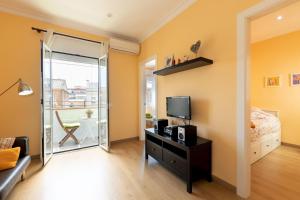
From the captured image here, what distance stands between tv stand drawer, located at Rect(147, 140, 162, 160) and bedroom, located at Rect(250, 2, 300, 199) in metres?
1.43

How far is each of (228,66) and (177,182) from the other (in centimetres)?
176

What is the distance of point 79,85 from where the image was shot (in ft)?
14.7

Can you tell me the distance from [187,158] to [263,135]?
2.10 meters

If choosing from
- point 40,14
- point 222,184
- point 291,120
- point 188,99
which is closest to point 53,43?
point 40,14

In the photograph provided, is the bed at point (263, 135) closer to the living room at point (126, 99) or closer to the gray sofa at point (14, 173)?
the living room at point (126, 99)

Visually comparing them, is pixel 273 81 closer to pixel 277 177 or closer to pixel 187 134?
pixel 277 177

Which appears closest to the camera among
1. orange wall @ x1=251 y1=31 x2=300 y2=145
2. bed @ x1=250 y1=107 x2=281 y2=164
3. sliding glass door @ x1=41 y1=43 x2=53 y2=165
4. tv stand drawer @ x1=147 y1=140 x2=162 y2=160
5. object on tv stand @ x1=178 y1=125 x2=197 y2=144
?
object on tv stand @ x1=178 y1=125 x2=197 y2=144

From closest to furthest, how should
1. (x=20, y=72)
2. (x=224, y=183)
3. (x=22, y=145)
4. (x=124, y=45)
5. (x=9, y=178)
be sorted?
(x=9, y=178)
(x=224, y=183)
(x=22, y=145)
(x=20, y=72)
(x=124, y=45)

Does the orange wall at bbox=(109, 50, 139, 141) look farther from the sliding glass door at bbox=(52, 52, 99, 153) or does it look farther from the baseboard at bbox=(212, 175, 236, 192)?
the baseboard at bbox=(212, 175, 236, 192)

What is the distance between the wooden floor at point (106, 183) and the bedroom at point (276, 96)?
112 centimetres

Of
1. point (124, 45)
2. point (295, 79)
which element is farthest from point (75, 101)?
point (295, 79)

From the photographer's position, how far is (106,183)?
2.06 metres

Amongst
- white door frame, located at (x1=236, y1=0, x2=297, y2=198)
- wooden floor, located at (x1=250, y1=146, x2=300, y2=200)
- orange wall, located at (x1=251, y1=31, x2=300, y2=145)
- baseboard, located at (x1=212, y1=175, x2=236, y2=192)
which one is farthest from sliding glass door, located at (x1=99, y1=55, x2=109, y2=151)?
orange wall, located at (x1=251, y1=31, x2=300, y2=145)

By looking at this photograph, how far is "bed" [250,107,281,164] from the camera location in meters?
2.69
